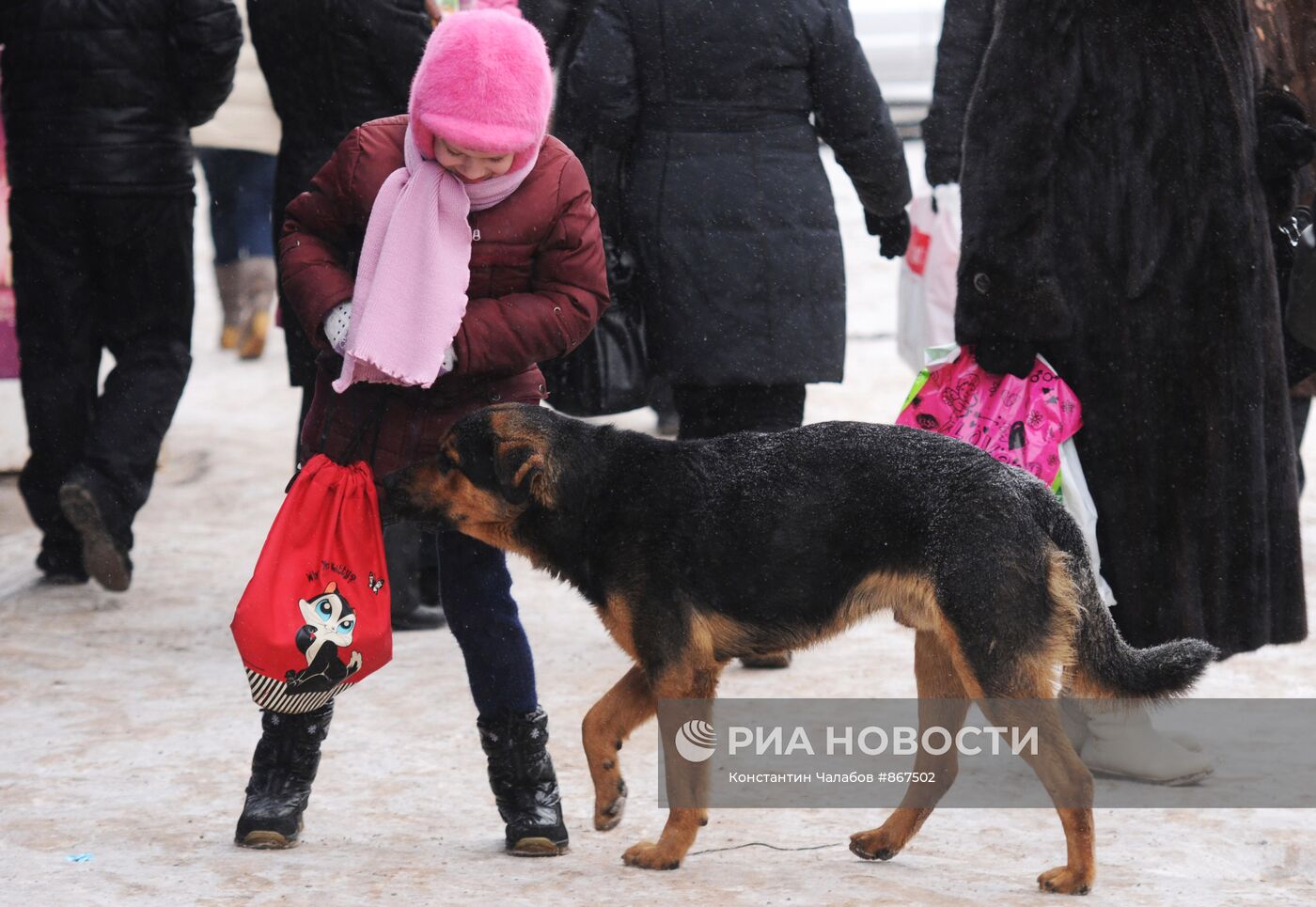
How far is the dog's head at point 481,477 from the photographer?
3793mm

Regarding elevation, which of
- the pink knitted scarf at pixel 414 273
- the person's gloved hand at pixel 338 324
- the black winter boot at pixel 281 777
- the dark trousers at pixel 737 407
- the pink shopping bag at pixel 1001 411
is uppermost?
the pink knitted scarf at pixel 414 273

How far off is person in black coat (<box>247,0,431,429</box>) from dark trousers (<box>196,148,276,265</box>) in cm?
499

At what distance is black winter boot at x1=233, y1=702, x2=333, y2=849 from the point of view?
13.3ft

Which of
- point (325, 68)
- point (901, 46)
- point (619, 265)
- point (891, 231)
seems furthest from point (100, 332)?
point (901, 46)

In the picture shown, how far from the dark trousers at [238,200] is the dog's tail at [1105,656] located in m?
7.91

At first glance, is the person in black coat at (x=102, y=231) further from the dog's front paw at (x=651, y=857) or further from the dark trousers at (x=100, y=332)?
the dog's front paw at (x=651, y=857)

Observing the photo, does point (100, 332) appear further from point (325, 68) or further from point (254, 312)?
point (254, 312)

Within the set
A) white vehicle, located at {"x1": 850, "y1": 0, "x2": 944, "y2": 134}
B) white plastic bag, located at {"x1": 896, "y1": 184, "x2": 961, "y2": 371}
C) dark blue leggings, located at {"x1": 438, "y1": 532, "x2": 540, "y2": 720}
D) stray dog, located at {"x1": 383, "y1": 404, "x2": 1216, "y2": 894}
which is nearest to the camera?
stray dog, located at {"x1": 383, "y1": 404, "x2": 1216, "y2": 894}

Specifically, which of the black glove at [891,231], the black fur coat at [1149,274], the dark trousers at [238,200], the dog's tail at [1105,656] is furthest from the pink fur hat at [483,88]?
the dark trousers at [238,200]

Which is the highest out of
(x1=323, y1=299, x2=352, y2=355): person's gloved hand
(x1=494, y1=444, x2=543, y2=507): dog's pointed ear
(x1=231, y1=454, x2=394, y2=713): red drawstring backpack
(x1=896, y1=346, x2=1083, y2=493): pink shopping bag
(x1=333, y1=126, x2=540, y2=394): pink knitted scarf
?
(x1=333, y1=126, x2=540, y2=394): pink knitted scarf

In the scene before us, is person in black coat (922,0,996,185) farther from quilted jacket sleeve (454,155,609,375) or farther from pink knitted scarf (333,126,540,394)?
pink knitted scarf (333,126,540,394)

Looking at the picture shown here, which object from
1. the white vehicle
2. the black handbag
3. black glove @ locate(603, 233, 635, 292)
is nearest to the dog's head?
the black handbag

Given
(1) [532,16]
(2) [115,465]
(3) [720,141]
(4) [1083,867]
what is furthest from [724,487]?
(2) [115,465]

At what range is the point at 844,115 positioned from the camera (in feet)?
18.1
